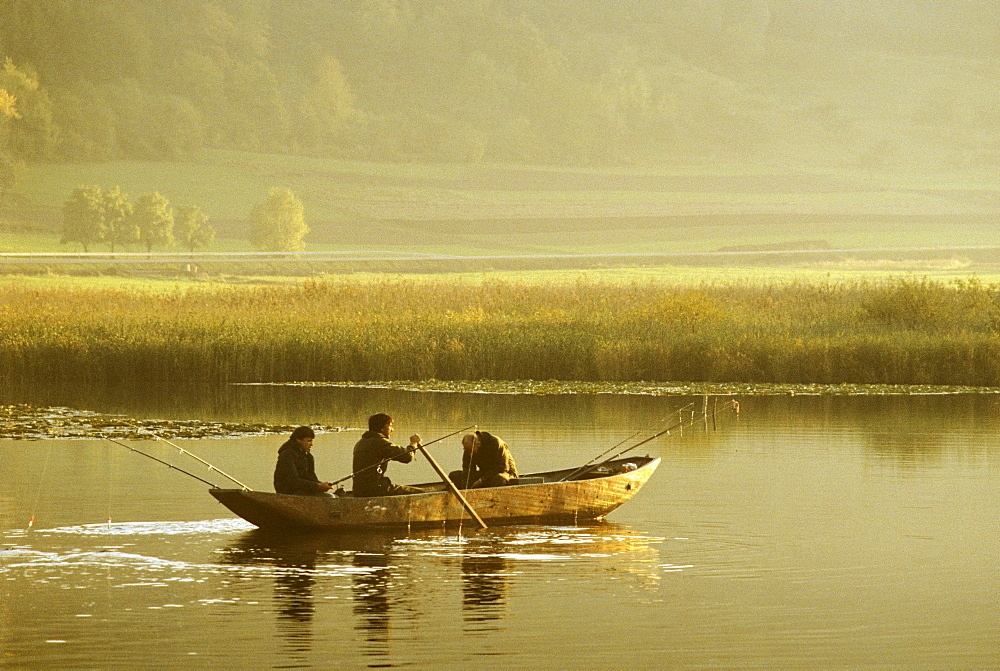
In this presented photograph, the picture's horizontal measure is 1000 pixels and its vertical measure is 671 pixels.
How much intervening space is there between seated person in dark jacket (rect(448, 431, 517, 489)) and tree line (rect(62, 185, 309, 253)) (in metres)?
116

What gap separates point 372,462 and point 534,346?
20580mm

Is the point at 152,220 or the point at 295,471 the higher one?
the point at 152,220

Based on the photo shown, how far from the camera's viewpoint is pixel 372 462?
1891 centimetres

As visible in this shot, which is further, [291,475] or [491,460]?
[491,460]

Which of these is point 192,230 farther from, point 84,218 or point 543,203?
point 543,203

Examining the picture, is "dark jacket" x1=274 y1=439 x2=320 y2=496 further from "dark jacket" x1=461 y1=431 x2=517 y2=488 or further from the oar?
"dark jacket" x1=461 y1=431 x2=517 y2=488

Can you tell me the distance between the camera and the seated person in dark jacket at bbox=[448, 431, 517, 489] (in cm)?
1934

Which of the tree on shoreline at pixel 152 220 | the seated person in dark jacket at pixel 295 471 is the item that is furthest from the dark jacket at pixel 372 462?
the tree on shoreline at pixel 152 220

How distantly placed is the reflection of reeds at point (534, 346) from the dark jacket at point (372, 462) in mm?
19955

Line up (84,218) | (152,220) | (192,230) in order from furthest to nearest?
(192,230)
(152,220)
(84,218)

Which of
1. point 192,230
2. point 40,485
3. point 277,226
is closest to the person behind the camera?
point 40,485

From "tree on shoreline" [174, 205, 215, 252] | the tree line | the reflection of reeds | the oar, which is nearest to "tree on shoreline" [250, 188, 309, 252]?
the tree line

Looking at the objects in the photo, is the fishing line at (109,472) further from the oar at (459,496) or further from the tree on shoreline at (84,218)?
the tree on shoreline at (84,218)

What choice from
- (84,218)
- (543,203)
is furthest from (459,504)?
(543,203)
